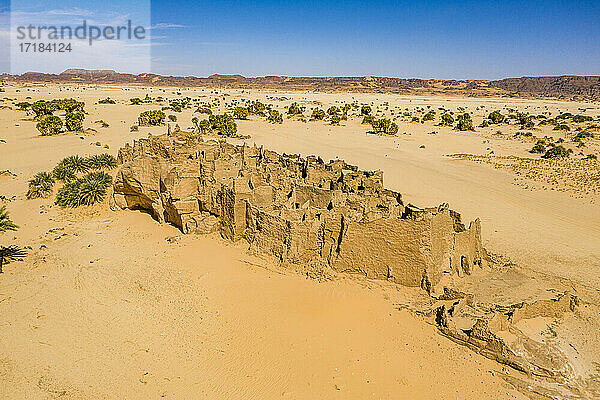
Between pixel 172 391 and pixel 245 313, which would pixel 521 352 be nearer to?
pixel 245 313

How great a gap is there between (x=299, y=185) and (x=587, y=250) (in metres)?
8.86

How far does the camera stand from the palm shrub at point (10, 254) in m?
8.64

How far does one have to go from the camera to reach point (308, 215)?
8531 millimetres

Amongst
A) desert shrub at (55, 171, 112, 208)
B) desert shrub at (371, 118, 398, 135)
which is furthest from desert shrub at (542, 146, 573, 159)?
desert shrub at (55, 171, 112, 208)

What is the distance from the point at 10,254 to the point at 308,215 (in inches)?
267

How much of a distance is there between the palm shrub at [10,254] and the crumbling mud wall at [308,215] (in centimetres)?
320

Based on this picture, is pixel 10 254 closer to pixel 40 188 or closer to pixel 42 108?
pixel 40 188

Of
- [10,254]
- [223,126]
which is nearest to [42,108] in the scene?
[223,126]

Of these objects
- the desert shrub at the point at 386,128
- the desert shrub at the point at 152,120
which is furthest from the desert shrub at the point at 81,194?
the desert shrub at the point at 386,128

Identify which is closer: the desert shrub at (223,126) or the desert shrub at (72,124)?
the desert shrub at (72,124)

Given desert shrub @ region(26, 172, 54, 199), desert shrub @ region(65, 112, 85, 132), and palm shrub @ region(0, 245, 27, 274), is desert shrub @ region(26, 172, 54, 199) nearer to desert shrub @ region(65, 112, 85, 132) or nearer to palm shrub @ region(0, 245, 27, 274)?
palm shrub @ region(0, 245, 27, 274)

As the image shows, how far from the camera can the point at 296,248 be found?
8367 mm

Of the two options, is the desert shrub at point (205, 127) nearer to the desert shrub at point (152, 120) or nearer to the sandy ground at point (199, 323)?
the desert shrub at point (152, 120)

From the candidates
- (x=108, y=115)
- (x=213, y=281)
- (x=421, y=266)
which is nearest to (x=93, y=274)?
(x=213, y=281)
